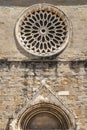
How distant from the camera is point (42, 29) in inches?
636


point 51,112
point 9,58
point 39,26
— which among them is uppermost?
point 39,26

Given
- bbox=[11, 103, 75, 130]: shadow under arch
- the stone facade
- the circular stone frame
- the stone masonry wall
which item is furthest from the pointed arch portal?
the circular stone frame

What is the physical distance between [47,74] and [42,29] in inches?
75.3

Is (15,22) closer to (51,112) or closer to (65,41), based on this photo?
(65,41)

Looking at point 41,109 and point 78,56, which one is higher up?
point 78,56

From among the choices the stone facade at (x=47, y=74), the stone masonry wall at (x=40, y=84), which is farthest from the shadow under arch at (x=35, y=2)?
the stone masonry wall at (x=40, y=84)

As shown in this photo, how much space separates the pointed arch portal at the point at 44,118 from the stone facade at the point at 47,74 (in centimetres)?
26

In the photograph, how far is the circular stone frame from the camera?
1595 centimetres

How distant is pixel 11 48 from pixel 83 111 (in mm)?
3806

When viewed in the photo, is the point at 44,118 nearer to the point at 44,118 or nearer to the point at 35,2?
the point at 44,118

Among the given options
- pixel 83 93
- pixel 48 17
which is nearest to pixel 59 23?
pixel 48 17

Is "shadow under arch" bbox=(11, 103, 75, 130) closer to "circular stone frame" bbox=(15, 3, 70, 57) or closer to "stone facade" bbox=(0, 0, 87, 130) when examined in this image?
"stone facade" bbox=(0, 0, 87, 130)

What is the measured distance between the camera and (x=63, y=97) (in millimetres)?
15312

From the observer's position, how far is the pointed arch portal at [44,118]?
588 inches
